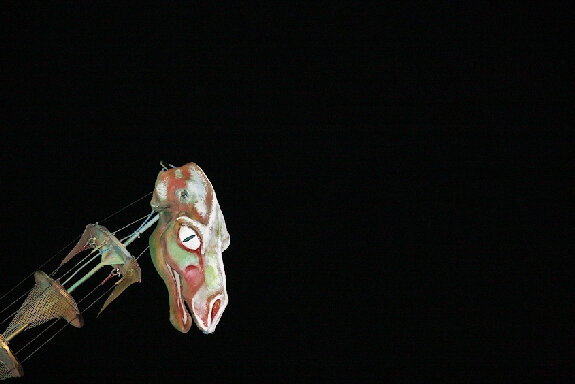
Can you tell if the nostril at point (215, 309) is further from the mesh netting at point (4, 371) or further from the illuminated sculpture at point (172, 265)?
the mesh netting at point (4, 371)

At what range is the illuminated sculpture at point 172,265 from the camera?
4391 millimetres

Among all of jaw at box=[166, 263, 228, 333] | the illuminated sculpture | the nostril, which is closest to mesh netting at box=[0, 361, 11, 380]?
the illuminated sculpture

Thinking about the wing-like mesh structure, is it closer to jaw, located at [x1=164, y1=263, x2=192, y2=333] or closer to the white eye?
jaw, located at [x1=164, y1=263, x2=192, y2=333]

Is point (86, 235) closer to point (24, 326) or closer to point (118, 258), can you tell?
point (118, 258)

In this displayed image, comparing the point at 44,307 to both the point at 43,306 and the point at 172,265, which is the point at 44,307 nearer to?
the point at 43,306

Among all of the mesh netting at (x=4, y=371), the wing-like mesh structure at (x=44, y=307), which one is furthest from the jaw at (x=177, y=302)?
the mesh netting at (x=4, y=371)

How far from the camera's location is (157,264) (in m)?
4.41

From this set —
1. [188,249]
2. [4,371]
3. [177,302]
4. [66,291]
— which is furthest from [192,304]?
[4,371]

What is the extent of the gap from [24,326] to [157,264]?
87 centimetres

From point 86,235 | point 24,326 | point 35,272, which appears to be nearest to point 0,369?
point 24,326

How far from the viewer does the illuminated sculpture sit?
4391 millimetres

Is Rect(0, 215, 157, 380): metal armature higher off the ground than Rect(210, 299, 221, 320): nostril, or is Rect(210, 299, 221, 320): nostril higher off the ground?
Rect(0, 215, 157, 380): metal armature

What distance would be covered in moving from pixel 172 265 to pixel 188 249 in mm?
123

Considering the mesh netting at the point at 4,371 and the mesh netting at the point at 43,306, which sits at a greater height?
the mesh netting at the point at 43,306
